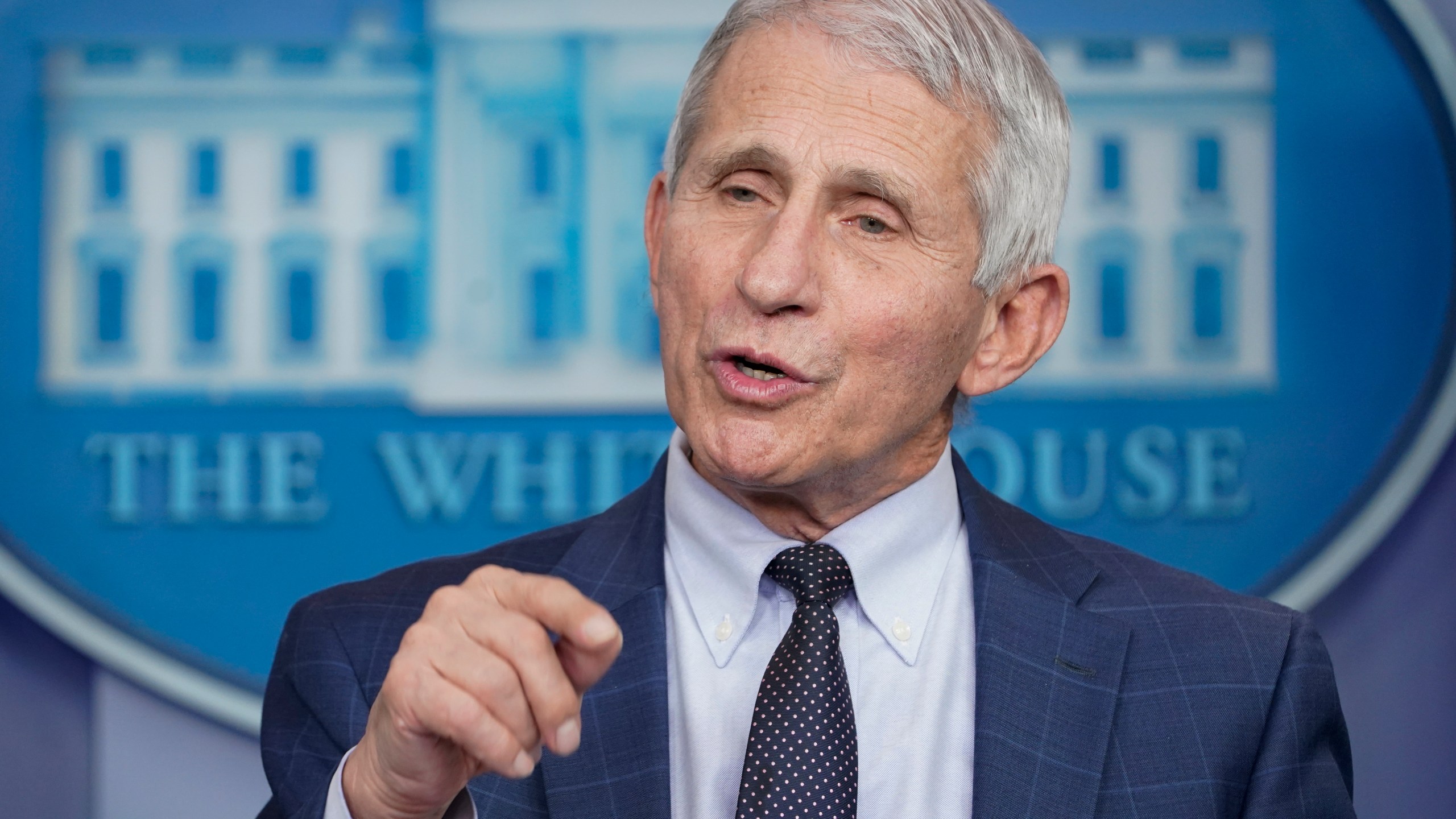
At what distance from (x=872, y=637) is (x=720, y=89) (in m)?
0.69

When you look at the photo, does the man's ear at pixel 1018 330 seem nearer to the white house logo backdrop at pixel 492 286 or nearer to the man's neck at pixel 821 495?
the man's neck at pixel 821 495

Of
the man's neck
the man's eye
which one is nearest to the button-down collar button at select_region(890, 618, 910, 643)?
the man's neck

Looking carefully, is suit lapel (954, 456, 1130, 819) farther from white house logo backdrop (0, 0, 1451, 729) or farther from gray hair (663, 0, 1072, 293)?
white house logo backdrop (0, 0, 1451, 729)

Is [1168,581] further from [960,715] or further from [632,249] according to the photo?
[632,249]

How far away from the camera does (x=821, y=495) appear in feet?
5.69

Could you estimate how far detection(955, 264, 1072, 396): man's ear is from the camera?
1868 millimetres

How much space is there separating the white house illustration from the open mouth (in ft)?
3.58

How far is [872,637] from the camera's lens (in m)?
1.68

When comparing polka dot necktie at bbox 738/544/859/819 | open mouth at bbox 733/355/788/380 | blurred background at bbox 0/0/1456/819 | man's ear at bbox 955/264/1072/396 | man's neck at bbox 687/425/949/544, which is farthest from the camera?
blurred background at bbox 0/0/1456/819

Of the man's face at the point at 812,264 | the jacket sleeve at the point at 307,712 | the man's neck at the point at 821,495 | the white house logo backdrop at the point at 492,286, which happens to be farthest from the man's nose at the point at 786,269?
the white house logo backdrop at the point at 492,286

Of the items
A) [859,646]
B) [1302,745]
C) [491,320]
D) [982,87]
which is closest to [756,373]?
[859,646]

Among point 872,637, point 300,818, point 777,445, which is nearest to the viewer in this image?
point 300,818

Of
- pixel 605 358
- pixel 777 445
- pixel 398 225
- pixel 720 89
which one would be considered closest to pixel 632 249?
pixel 605 358

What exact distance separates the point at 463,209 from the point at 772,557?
4.25ft
